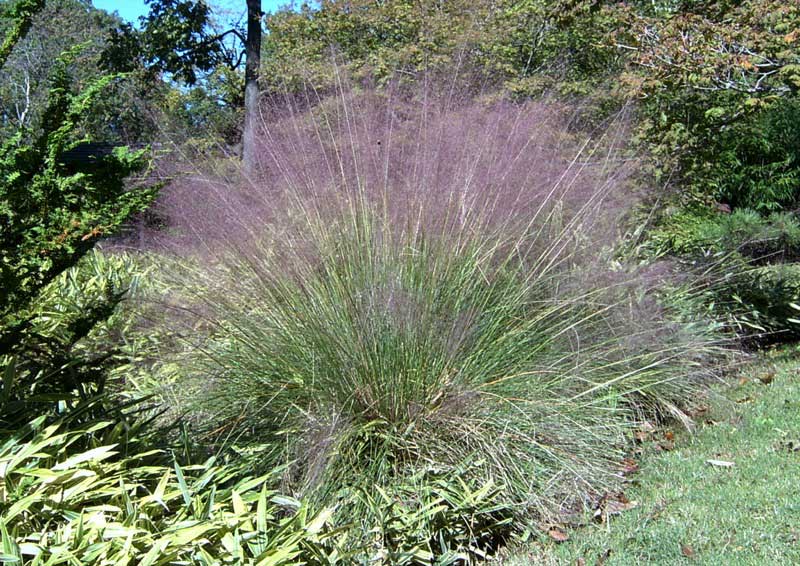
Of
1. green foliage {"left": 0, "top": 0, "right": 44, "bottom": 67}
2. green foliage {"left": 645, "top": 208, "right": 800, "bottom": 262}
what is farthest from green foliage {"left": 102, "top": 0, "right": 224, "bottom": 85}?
green foliage {"left": 0, "top": 0, "right": 44, "bottom": 67}

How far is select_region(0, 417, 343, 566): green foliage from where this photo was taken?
217 centimetres

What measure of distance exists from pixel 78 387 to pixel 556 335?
7.15ft

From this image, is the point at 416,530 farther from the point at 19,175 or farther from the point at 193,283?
the point at 19,175

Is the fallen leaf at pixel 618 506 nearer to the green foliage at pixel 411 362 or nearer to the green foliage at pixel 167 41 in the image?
the green foliage at pixel 411 362

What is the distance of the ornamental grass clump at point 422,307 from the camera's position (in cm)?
315

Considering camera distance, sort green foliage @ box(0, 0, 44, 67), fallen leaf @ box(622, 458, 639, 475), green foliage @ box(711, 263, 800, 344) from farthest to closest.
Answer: green foliage @ box(711, 263, 800, 344) → fallen leaf @ box(622, 458, 639, 475) → green foliage @ box(0, 0, 44, 67)

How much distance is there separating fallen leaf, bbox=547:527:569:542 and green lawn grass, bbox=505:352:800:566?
24 mm

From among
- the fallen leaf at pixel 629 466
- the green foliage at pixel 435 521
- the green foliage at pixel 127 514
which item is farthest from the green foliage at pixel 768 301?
the green foliage at pixel 127 514

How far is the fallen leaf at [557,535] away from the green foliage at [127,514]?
95cm

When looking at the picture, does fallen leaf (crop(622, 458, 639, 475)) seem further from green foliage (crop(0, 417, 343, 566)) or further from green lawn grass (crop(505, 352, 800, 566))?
green foliage (crop(0, 417, 343, 566))

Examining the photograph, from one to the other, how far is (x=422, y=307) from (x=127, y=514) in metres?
1.46

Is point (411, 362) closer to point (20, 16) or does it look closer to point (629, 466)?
point (629, 466)

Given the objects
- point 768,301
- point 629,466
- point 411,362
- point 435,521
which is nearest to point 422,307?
point 411,362

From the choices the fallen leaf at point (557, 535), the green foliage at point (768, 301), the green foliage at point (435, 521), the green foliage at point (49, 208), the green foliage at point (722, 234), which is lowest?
the green foliage at point (768, 301)
